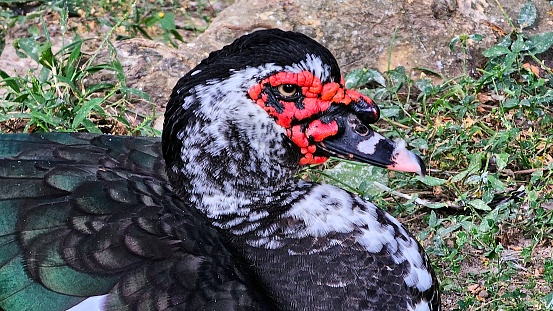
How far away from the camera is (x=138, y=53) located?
5.29m

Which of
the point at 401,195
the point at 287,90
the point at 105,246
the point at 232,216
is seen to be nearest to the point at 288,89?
the point at 287,90

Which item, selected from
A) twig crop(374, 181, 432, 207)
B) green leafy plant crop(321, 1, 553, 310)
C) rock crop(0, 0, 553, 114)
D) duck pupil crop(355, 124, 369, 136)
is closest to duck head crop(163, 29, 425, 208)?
duck pupil crop(355, 124, 369, 136)

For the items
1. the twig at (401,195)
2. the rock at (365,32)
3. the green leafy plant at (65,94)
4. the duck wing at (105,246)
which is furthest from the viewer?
the rock at (365,32)

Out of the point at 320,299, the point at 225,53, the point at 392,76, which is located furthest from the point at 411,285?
the point at 392,76

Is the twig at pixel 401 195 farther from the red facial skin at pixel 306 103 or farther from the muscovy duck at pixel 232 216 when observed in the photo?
the red facial skin at pixel 306 103

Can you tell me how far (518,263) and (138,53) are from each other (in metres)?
2.65

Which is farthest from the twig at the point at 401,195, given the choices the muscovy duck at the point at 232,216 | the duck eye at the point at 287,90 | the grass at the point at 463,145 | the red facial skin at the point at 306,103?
the duck eye at the point at 287,90

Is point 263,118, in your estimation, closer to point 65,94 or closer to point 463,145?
point 463,145

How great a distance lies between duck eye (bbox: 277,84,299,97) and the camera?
2.95 m

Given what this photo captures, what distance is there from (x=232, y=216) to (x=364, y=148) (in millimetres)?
533

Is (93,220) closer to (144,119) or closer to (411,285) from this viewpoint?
(411,285)

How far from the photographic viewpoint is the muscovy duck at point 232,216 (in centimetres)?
280

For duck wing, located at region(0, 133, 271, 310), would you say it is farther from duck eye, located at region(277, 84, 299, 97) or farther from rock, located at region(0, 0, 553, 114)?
rock, located at region(0, 0, 553, 114)

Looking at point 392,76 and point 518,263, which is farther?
point 392,76
